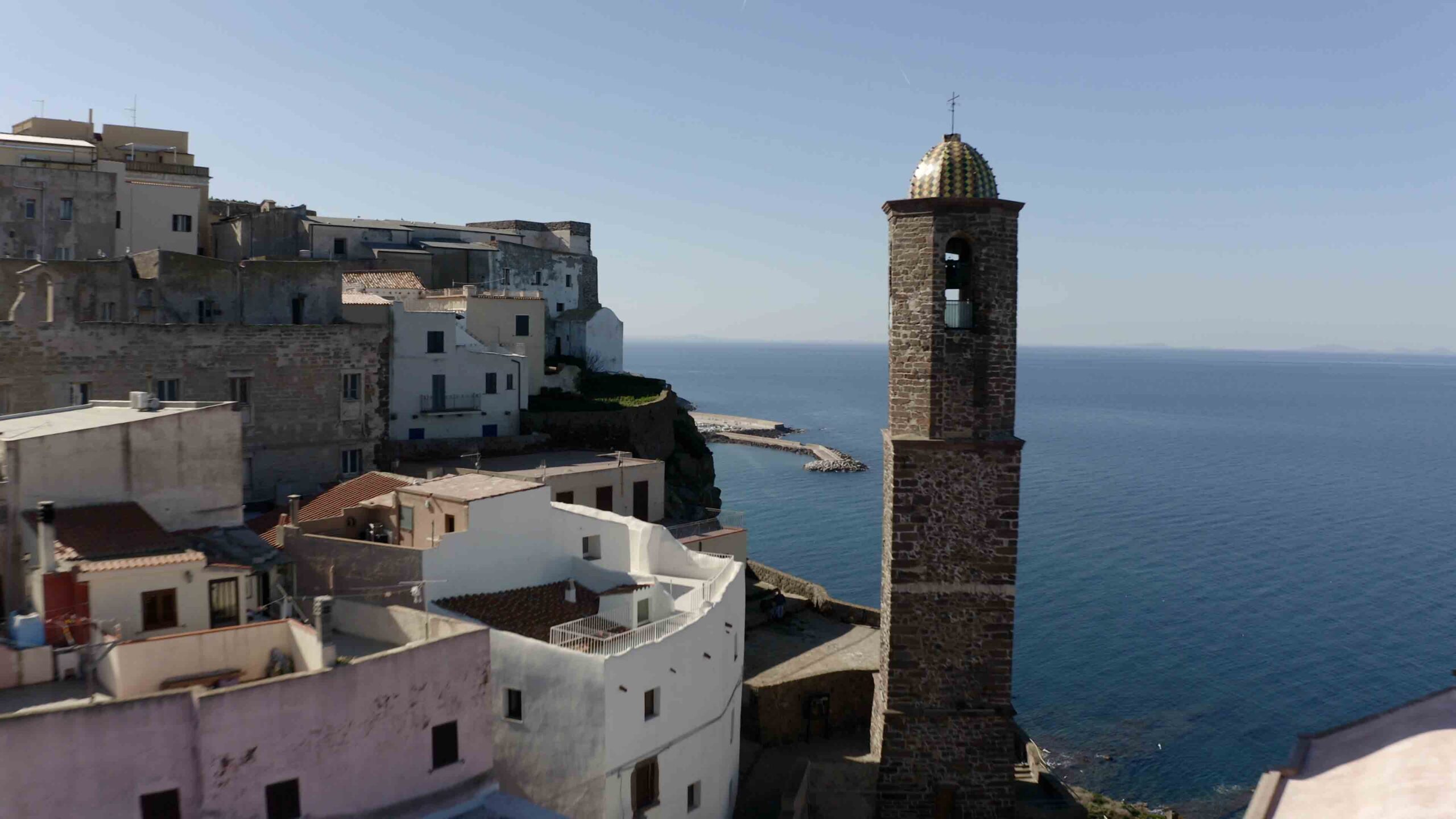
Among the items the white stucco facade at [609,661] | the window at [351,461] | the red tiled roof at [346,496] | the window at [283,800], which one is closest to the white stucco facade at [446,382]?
the window at [351,461]

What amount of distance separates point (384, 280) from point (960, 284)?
79.5 feet

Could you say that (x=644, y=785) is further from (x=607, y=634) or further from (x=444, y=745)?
(x=444, y=745)

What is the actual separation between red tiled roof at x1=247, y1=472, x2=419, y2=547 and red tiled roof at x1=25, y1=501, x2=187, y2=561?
5.08m

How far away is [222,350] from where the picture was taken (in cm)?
2592

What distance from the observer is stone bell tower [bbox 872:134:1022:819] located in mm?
18281

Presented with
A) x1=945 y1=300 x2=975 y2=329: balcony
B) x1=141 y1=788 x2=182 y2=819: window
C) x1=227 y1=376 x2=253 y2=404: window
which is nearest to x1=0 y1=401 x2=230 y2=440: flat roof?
x1=141 y1=788 x2=182 y2=819: window

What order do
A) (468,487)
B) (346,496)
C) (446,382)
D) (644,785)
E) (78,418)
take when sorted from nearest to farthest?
(644,785)
(78,418)
(468,487)
(346,496)
(446,382)

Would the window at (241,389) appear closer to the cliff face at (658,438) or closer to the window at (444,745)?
the cliff face at (658,438)

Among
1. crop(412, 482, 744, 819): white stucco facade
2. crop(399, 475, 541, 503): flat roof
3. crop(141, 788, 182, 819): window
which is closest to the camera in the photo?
crop(141, 788, 182, 819): window

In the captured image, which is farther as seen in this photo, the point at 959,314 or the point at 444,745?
the point at 959,314

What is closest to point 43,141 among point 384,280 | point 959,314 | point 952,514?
point 384,280

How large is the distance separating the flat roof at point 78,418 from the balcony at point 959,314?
12092 millimetres

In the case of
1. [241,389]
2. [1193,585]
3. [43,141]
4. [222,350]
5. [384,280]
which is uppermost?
[43,141]

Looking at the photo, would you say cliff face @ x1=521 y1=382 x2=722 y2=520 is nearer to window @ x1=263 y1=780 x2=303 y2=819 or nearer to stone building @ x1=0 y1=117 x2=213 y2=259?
stone building @ x1=0 y1=117 x2=213 y2=259
